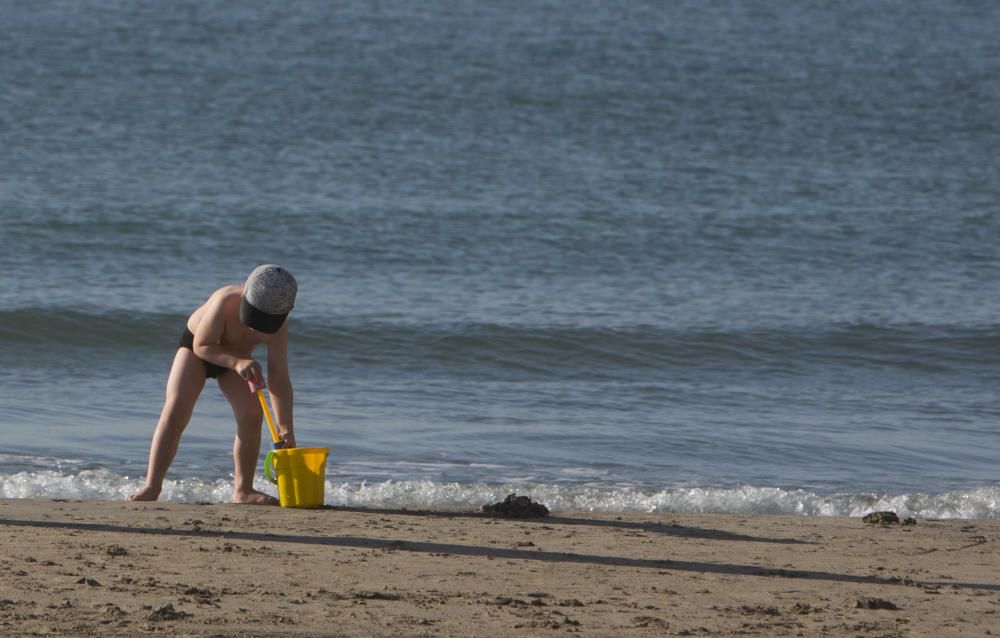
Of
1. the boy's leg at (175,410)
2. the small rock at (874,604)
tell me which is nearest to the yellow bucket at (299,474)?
the boy's leg at (175,410)

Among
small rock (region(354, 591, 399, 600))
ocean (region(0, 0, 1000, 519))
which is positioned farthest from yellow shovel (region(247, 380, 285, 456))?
small rock (region(354, 591, 399, 600))

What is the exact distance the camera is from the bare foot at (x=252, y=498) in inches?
249

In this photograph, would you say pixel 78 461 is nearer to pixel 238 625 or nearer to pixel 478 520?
pixel 478 520

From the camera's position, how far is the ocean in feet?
26.3

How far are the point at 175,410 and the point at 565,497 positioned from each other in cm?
196

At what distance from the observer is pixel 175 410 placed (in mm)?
6273

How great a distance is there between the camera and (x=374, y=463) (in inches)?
301

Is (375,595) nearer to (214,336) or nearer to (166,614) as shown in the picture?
(166,614)

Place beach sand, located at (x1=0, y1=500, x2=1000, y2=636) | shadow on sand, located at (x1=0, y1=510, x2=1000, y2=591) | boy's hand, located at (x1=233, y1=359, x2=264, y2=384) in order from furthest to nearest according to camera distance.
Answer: boy's hand, located at (x1=233, y1=359, x2=264, y2=384)
shadow on sand, located at (x1=0, y1=510, x2=1000, y2=591)
beach sand, located at (x1=0, y1=500, x2=1000, y2=636)

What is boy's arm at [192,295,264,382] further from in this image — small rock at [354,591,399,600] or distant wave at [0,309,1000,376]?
distant wave at [0,309,1000,376]

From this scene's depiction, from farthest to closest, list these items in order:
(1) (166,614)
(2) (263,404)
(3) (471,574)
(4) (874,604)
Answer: (2) (263,404) → (3) (471,574) → (4) (874,604) → (1) (166,614)

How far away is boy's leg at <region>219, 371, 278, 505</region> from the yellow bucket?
15 centimetres

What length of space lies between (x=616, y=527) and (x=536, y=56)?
22.9 metres

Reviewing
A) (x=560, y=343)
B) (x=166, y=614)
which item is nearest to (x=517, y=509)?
(x=166, y=614)
